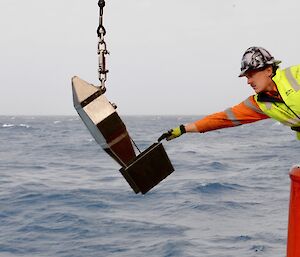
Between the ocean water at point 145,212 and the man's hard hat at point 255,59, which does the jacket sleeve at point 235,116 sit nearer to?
the man's hard hat at point 255,59

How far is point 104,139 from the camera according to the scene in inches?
199

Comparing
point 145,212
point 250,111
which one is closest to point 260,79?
point 250,111

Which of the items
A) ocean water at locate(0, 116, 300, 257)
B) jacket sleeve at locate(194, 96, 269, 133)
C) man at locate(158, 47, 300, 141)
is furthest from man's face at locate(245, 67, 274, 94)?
ocean water at locate(0, 116, 300, 257)

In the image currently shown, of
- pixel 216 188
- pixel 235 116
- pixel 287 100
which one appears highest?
pixel 287 100

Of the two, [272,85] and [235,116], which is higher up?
[272,85]

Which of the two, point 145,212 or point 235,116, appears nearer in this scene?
point 235,116

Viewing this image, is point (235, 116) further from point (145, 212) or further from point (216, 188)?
point (216, 188)

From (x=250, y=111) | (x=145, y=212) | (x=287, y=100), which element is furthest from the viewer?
(x=145, y=212)

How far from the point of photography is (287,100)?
467 cm

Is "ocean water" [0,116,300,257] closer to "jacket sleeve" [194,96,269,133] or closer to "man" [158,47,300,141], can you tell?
"jacket sleeve" [194,96,269,133]

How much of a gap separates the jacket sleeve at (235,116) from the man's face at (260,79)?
0.97 ft

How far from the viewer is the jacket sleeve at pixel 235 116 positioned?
5.10 m

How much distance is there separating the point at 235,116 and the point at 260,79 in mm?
555

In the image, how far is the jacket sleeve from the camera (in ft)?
16.7
